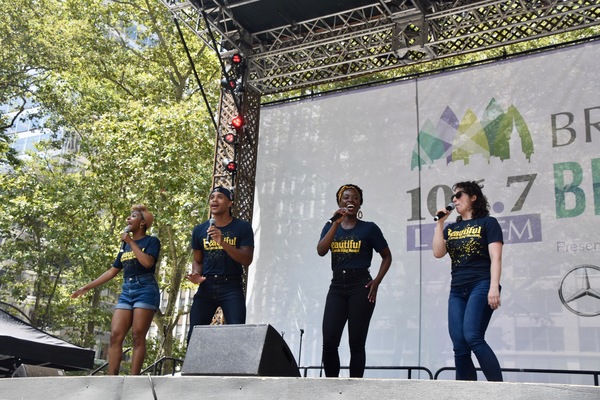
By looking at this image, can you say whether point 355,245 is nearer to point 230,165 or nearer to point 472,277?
point 472,277

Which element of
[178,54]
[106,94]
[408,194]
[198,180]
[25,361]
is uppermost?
[178,54]

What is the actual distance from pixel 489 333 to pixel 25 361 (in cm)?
391

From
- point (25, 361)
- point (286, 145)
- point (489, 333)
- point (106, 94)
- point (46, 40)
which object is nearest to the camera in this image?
point (25, 361)

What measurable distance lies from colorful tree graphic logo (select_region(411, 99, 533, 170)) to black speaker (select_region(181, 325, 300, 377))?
4003 millimetres

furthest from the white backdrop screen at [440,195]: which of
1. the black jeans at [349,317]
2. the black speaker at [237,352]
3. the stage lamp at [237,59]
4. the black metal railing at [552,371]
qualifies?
the black speaker at [237,352]

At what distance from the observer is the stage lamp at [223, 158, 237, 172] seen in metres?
7.21

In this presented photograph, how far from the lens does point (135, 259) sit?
4836 millimetres

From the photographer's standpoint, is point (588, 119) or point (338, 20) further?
point (338, 20)

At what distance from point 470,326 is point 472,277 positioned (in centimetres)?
32

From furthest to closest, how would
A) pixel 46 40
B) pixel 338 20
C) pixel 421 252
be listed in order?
pixel 46 40 < pixel 338 20 < pixel 421 252

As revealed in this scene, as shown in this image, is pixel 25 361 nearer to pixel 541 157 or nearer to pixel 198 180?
pixel 541 157

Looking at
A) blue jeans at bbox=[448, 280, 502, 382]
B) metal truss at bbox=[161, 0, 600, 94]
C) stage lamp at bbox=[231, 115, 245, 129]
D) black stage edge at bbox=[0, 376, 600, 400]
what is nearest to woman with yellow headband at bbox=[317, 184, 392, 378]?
blue jeans at bbox=[448, 280, 502, 382]

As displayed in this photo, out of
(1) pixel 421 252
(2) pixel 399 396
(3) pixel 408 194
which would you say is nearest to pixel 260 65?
(3) pixel 408 194

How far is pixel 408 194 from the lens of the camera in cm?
675
